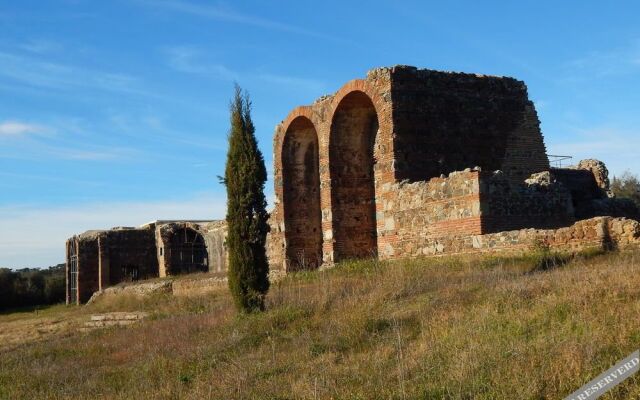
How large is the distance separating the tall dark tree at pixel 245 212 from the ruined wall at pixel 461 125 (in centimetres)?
524

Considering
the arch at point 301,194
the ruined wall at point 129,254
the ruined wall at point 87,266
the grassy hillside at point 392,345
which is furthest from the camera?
the ruined wall at point 87,266

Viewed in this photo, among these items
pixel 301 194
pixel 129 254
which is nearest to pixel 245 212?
pixel 301 194

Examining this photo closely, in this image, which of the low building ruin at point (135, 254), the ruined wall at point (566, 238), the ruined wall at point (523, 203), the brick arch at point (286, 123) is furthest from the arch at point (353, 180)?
the low building ruin at point (135, 254)

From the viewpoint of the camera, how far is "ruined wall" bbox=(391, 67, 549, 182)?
16922 mm

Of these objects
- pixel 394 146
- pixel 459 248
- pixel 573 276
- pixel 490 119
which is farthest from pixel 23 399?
pixel 490 119

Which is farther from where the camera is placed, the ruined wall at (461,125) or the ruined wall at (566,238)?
the ruined wall at (461,125)

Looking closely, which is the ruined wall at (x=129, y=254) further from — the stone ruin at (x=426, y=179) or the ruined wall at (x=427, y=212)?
the ruined wall at (x=427, y=212)

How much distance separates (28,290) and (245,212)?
29769mm

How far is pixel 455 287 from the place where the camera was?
9859 millimetres

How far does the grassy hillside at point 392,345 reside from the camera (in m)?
5.82

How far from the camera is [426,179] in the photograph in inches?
674

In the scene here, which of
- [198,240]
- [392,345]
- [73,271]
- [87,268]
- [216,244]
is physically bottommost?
[392,345]

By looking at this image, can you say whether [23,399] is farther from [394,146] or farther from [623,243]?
[394,146]

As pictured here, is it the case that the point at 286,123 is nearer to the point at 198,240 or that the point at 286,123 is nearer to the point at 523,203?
the point at 523,203
